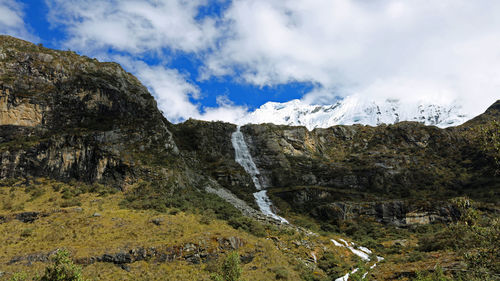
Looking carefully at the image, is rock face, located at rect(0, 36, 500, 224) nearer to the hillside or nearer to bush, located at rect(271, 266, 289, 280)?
the hillside

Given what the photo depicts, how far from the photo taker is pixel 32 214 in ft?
133

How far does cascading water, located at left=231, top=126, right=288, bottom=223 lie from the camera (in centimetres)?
7249

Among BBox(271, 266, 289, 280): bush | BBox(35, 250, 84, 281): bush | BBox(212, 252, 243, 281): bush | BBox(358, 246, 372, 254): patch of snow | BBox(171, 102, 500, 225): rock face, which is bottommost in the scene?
BBox(358, 246, 372, 254): patch of snow

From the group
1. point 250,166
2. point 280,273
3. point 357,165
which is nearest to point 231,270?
point 280,273

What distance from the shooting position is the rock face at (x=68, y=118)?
180ft

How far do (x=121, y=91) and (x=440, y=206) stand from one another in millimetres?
83783

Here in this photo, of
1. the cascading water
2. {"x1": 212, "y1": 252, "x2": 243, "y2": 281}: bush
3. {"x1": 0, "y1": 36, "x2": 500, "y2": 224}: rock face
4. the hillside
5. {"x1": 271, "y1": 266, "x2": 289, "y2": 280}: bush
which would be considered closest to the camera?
{"x1": 212, "y1": 252, "x2": 243, "y2": 281}: bush

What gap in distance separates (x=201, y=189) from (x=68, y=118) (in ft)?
113

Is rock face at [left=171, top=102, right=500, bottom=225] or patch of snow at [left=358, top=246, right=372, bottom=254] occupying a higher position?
rock face at [left=171, top=102, right=500, bottom=225]

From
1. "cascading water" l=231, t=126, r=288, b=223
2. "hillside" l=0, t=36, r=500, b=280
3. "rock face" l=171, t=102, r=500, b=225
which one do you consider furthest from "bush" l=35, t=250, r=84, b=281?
"rock face" l=171, t=102, r=500, b=225

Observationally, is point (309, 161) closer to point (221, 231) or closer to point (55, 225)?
point (221, 231)

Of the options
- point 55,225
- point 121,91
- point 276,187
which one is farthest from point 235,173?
point 55,225

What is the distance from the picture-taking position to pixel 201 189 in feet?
231

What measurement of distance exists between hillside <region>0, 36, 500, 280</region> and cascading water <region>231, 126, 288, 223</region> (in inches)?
41.8
